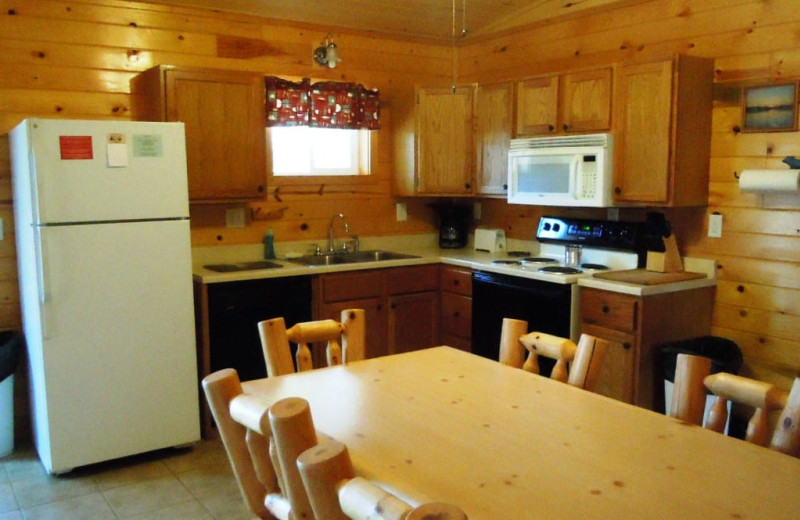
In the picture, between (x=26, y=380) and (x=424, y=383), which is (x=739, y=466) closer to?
(x=424, y=383)

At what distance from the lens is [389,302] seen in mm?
4332

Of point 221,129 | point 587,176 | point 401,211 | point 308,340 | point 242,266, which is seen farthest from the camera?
point 401,211

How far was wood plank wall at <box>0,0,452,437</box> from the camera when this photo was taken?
3.66 meters

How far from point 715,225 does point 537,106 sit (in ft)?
3.85

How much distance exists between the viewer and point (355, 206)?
4.79 meters

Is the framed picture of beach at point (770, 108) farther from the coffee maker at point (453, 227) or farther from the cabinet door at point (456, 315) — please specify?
the coffee maker at point (453, 227)

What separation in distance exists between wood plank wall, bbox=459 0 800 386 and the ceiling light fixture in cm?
166

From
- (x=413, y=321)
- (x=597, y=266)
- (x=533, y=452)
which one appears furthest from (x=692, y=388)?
(x=413, y=321)

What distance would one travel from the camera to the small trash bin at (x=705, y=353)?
329 centimetres

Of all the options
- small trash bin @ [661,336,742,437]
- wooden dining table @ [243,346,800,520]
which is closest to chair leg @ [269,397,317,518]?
wooden dining table @ [243,346,800,520]

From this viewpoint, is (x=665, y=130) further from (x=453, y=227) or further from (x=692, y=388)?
(x=692, y=388)

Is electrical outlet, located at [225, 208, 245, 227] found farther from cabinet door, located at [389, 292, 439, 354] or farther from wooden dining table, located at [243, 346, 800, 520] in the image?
wooden dining table, located at [243, 346, 800, 520]

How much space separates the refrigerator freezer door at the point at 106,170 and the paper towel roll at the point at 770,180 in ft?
8.55

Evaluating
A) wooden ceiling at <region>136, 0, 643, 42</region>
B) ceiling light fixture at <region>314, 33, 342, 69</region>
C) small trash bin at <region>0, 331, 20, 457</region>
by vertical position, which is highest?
wooden ceiling at <region>136, 0, 643, 42</region>
